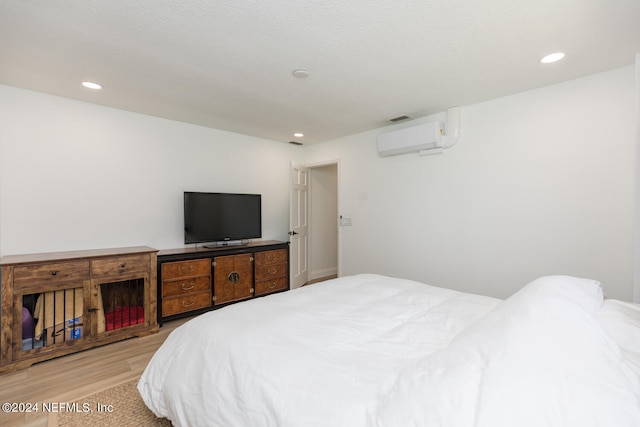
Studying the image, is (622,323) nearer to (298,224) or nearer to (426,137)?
(426,137)

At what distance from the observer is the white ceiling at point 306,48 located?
62.9 inches

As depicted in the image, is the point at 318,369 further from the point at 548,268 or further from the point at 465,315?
the point at 548,268

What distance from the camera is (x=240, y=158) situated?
4.24 m

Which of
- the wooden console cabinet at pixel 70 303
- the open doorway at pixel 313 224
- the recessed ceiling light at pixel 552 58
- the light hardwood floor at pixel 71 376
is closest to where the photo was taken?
the light hardwood floor at pixel 71 376

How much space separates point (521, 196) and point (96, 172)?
4452 millimetres

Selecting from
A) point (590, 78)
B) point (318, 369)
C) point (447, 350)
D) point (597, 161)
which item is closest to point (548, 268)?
point (597, 161)

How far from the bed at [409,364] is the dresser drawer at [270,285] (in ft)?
7.53

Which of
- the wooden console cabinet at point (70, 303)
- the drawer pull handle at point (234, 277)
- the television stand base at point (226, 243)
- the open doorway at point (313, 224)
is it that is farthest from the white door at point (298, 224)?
the wooden console cabinet at point (70, 303)

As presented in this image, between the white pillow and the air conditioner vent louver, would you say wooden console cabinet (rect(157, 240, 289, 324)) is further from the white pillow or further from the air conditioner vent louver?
the white pillow

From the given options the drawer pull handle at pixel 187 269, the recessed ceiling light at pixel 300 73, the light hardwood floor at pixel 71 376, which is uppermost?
the recessed ceiling light at pixel 300 73

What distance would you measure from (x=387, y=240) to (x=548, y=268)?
5.68 ft

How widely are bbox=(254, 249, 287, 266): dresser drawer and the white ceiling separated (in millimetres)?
2005

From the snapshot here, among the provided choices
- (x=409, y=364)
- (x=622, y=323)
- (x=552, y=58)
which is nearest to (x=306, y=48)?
(x=552, y=58)

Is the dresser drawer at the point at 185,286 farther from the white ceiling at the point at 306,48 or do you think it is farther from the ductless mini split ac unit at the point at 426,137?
the ductless mini split ac unit at the point at 426,137
